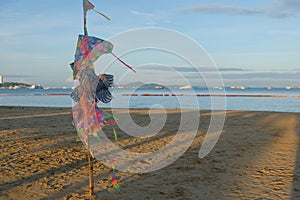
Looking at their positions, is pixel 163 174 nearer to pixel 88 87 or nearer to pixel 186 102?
pixel 88 87

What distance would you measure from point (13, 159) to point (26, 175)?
70.3 inches

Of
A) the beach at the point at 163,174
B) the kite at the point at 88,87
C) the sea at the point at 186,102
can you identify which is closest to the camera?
the kite at the point at 88,87

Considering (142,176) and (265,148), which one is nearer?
(142,176)

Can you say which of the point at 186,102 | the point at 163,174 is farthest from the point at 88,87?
the point at 186,102

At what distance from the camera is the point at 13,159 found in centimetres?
902

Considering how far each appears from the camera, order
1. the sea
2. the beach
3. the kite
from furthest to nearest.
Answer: the sea → the beach → the kite

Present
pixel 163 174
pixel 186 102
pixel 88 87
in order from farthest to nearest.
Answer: pixel 186 102, pixel 163 174, pixel 88 87

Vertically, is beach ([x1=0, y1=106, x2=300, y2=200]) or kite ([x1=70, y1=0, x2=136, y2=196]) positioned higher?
kite ([x1=70, y1=0, x2=136, y2=196])

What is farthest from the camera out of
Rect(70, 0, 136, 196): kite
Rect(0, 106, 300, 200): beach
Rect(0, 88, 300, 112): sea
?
Rect(0, 88, 300, 112): sea

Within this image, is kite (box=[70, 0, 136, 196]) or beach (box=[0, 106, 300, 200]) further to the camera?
beach (box=[0, 106, 300, 200])

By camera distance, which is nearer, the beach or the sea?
the beach

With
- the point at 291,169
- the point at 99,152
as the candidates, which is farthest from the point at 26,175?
the point at 291,169

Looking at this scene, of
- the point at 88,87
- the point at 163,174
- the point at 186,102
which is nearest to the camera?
the point at 88,87

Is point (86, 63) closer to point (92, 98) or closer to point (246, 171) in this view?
point (92, 98)
